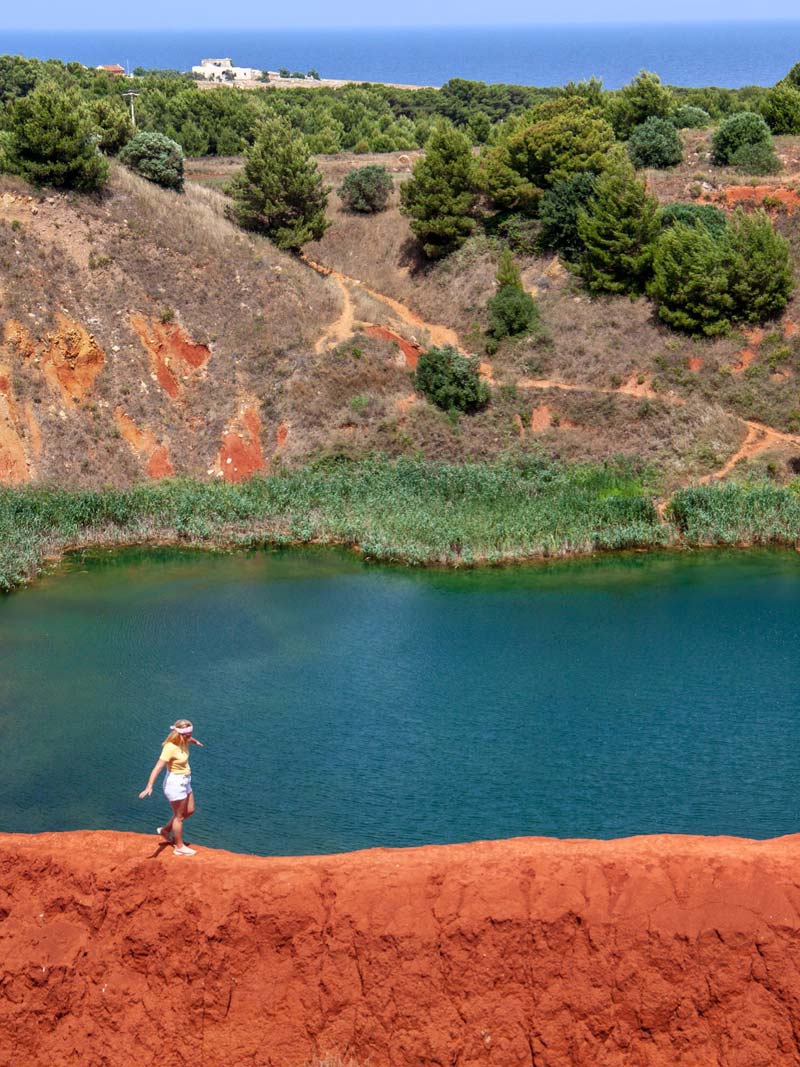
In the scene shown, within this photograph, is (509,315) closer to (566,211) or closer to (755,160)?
(566,211)

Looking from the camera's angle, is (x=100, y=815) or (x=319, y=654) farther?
(x=319, y=654)

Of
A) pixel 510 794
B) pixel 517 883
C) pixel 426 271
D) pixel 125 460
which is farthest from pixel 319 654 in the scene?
pixel 426 271

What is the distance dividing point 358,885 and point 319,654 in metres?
10.7

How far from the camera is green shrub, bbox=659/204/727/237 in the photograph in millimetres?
41656

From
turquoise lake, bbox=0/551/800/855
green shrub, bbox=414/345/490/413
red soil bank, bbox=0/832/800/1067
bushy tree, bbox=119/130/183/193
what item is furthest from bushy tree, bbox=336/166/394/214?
red soil bank, bbox=0/832/800/1067

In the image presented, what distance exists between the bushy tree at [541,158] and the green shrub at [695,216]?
3779mm

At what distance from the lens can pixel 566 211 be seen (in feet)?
144

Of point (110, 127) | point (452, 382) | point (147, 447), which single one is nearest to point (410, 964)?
point (147, 447)

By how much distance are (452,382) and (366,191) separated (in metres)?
15.8

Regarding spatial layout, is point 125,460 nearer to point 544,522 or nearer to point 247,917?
point 544,522

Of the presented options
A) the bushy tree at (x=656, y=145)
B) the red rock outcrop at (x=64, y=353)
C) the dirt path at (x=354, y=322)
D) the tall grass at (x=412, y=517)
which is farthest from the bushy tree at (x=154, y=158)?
the bushy tree at (x=656, y=145)

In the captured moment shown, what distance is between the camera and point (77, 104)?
4056 cm

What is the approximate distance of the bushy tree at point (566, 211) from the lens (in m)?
43.6

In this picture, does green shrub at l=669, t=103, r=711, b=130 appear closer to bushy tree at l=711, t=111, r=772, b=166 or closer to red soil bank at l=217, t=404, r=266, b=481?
bushy tree at l=711, t=111, r=772, b=166
